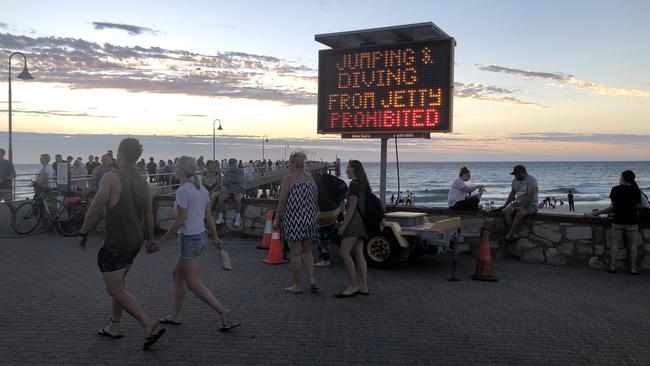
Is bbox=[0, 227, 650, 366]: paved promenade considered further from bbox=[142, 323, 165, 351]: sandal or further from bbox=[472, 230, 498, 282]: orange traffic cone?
bbox=[472, 230, 498, 282]: orange traffic cone

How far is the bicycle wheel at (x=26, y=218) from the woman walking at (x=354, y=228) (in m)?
8.26

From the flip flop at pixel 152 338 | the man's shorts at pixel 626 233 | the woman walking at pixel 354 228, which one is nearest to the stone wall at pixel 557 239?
the man's shorts at pixel 626 233

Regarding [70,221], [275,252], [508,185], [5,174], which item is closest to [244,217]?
[275,252]

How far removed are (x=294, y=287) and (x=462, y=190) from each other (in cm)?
484

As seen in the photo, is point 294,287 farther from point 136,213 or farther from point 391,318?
point 136,213

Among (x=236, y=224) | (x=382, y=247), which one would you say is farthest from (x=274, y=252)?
(x=236, y=224)

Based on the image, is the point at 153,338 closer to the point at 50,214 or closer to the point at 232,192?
the point at 232,192

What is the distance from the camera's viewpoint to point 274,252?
30.3ft

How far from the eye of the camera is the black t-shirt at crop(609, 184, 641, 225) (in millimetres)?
8688

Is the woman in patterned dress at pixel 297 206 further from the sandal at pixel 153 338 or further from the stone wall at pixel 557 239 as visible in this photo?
the stone wall at pixel 557 239

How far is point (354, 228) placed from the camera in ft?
22.5

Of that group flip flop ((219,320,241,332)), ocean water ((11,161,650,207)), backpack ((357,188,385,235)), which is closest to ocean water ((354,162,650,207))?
ocean water ((11,161,650,207))

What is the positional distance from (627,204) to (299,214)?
550 centimetres

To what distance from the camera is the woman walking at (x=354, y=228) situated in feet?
22.5
